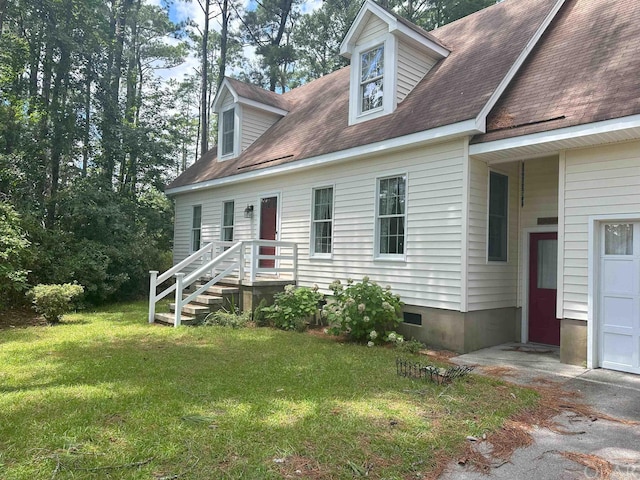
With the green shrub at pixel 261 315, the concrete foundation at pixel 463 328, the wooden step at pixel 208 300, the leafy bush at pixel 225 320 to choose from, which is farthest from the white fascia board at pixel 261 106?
the concrete foundation at pixel 463 328

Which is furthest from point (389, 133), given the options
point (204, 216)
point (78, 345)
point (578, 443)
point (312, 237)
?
point (204, 216)

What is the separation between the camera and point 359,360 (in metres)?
6.43

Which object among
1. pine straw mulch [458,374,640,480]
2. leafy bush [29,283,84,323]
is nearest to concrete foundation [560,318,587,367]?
pine straw mulch [458,374,640,480]

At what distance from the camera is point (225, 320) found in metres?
9.10

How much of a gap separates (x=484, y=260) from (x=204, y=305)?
5.88m

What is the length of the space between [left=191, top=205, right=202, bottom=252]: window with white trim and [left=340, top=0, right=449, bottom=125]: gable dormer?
22.4ft

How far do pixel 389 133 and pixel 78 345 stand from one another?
665 centimetres

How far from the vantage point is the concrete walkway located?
3.21 meters

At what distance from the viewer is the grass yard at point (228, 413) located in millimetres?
3156

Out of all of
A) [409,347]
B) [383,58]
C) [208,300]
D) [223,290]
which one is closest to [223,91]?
[383,58]

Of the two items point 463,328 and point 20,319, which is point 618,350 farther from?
point 20,319

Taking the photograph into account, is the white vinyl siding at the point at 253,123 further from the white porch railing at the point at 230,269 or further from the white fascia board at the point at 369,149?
the white porch railing at the point at 230,269

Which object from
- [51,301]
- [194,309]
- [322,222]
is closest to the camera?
[51,301]

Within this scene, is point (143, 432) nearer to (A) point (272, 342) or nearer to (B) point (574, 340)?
(A) point (272, 342)
